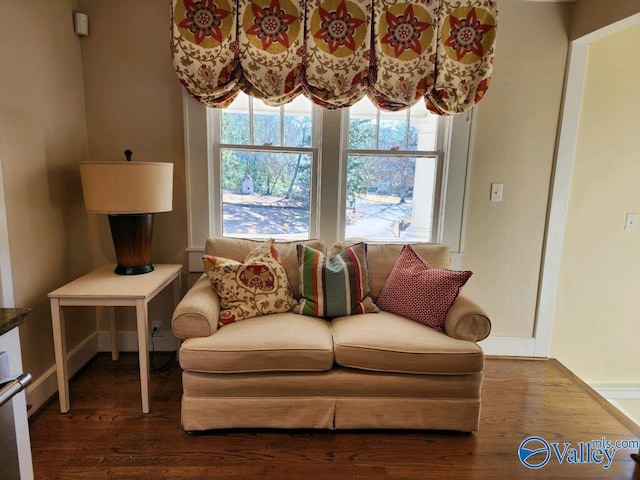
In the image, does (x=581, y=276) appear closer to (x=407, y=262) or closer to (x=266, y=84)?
(x=407, y=262)

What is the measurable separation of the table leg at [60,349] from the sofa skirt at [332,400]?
675 mm

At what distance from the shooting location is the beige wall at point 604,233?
8.16 feet

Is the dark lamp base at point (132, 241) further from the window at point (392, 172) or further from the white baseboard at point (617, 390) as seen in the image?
the white baseboard at point (617, 390)

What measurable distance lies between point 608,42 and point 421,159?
136 centimetres

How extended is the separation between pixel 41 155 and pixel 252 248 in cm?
122

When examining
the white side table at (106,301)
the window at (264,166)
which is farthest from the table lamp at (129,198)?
the window at (264,166)

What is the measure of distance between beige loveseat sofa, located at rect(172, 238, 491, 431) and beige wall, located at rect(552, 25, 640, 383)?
1295 mm

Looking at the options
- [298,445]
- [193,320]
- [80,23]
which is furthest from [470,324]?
[80,23]

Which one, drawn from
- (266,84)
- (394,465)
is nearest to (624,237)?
(394,465)

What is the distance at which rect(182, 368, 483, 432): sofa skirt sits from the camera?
5.92ft

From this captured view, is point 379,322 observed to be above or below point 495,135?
below

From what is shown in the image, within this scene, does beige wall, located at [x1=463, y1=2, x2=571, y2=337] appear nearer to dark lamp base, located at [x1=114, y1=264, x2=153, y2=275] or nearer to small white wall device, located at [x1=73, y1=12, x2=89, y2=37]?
dark lamp base, located at [x1=114, y1=264, x2=153, y2=275]

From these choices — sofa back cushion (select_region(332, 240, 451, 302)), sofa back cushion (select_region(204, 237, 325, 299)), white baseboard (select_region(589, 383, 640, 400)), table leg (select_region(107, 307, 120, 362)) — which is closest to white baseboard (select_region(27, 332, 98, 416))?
table leg (select_region(107, 307, 120, 362))

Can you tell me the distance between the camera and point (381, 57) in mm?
2244
